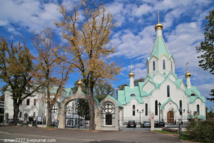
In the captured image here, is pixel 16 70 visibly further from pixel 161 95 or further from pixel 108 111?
pixel 161 95

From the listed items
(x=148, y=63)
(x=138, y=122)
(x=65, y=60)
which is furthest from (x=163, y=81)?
(x=65, y=60)

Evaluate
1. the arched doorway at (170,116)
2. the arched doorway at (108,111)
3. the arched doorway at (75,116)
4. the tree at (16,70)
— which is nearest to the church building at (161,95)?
the arched doorway at (170,116)

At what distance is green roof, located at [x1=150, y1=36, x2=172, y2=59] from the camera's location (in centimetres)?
4047

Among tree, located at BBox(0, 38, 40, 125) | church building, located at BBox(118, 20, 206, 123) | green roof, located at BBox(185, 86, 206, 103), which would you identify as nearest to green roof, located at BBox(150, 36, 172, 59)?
Answer: church building, located at BBox(118, 20, 206, 123)

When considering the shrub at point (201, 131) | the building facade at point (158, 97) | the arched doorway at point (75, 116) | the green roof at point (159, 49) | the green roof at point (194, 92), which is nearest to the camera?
the shrub at point (201, 131)

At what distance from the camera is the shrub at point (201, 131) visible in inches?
467

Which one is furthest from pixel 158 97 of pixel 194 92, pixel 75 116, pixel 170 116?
pixel 75 116

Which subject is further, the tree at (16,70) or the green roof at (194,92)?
the green roof at (194,92)

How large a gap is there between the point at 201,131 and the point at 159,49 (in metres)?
30.2

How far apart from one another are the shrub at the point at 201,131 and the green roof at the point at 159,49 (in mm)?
27727

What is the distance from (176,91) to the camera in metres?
37.5

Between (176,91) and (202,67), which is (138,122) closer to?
(176,91)

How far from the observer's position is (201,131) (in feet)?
40.9

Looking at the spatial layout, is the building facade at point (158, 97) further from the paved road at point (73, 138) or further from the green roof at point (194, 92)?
the paved road at point (73, 138)
